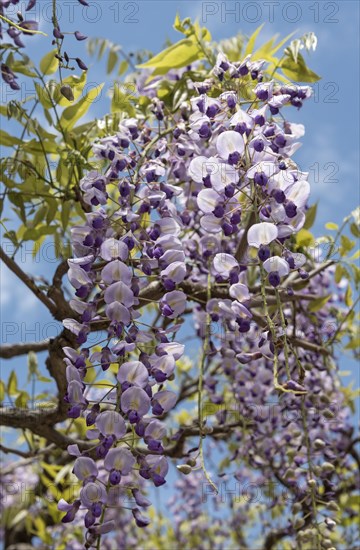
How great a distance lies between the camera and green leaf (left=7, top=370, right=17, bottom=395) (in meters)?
2.37

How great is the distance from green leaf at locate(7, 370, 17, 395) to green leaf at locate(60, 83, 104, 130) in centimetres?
83

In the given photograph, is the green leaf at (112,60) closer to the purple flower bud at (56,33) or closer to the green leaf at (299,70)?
the green leaf at (299,70)

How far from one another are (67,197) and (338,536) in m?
2.49

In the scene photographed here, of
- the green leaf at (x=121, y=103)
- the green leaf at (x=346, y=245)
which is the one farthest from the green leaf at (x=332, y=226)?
the green leaf at (x=121, y=103)

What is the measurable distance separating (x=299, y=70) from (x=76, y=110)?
0.56 meters

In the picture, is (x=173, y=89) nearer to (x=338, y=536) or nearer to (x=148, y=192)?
(x=148, y=192)

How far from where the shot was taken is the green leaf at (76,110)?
6.02ft

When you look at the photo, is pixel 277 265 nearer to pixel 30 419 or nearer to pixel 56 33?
pixel 56 33

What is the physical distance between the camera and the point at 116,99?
1883mm

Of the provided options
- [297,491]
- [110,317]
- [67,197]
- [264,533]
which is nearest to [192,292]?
[67,197]

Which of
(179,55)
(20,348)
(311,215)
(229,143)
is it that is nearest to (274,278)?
(229,143)

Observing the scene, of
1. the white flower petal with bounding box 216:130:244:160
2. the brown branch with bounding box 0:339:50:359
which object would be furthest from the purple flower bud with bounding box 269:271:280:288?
the brown branch with bounding box 0:339:50:359

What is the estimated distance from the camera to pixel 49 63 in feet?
6.16

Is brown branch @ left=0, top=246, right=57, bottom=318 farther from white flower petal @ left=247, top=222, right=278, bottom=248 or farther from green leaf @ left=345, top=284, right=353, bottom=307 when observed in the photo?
green leaf @ left=345, top=284, right=353, bottom=307
